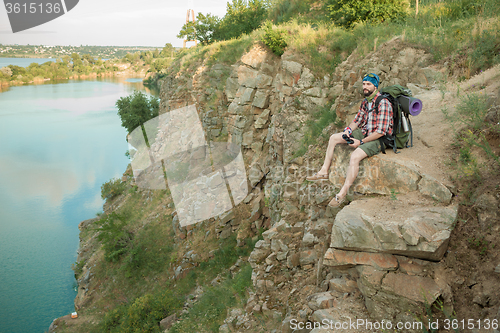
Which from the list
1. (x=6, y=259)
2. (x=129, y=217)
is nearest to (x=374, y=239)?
(x=129, y=217)

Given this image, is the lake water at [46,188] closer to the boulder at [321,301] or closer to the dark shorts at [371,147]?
the boulder at [321,301]

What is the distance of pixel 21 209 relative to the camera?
29375 mm

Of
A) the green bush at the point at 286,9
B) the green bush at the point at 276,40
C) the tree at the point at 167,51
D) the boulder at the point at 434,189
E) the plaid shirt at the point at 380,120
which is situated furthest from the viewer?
the tree at the point at 167,51

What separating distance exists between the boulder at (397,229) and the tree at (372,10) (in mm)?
8826

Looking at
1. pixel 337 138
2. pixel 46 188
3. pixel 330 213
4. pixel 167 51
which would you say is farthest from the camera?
pixel 167 51

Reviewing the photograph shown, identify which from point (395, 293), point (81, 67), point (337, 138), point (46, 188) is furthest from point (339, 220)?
point (81, 67)

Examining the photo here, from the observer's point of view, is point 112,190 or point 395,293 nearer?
point 395,293

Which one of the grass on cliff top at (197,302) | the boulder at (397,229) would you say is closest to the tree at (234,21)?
the grass on cliff top at (197,302)

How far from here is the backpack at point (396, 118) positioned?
473cm

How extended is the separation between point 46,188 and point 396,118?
38419mm

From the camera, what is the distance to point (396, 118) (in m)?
4.80

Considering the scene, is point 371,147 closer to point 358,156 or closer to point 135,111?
point 358,156

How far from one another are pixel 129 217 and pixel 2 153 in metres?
32.5

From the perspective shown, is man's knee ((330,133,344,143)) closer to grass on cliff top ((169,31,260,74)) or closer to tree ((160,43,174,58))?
grass on cliff top ((169,31,260,74))
